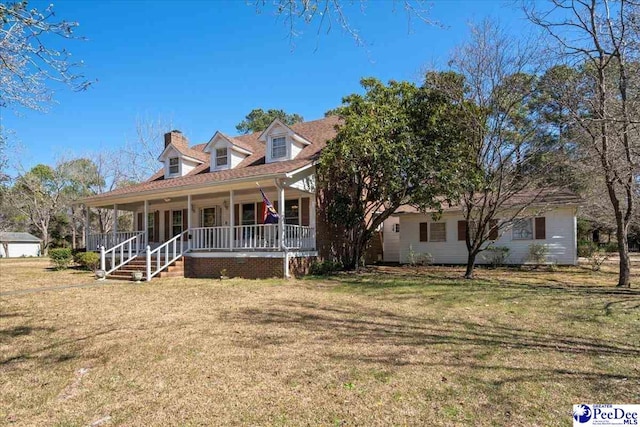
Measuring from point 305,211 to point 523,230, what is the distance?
10.2 m

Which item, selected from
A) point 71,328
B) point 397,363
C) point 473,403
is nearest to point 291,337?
point 397,363

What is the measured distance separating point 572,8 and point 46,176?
162 feet

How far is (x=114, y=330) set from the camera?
21.4 ft

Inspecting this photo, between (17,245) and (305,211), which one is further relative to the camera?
(17,245)

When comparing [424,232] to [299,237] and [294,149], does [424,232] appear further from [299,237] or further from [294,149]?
[299,237]

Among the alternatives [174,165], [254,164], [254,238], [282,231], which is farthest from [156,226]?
[282,231]

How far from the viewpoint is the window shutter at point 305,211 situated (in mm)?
15859

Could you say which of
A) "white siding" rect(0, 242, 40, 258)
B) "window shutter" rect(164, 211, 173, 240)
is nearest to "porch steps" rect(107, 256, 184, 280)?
"window shutter" rect(164, 211, 173, 240)

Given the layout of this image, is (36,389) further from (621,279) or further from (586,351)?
(621,279)

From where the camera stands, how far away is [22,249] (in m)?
49.6

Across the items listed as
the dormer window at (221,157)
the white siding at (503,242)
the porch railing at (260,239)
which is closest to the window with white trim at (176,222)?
the dormer window at (221,157)

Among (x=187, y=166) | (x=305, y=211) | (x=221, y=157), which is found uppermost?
(x=221, y=157)

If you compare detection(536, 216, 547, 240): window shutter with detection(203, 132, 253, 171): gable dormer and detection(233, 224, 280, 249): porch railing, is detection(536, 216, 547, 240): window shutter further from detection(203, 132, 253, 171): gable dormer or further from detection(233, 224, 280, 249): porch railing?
detection(203, 132, 253, 171): gable dormer

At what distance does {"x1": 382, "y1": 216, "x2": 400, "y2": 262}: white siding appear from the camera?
21938mm
